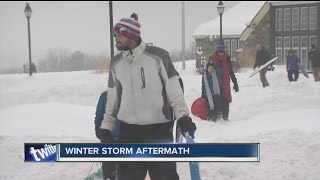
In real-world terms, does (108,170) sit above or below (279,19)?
below

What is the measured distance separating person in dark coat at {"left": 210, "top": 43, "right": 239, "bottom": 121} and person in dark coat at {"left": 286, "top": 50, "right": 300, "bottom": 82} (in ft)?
2.18

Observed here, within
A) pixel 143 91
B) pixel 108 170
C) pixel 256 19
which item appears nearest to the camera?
pixel 143 91

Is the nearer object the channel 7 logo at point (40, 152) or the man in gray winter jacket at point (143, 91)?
the man in gray winter jacket at point (143, 91)

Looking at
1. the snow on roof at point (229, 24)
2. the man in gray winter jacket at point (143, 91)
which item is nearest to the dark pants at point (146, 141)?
the man in gray winter jacket at point (143, 91)

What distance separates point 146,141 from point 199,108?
7.48 feet

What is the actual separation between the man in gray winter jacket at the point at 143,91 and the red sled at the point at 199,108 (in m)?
2.13

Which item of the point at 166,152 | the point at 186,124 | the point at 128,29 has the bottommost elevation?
the point at 166,152

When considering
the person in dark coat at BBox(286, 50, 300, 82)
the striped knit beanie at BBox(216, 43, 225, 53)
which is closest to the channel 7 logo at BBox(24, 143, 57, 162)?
the striped knit beanie at BBox(216, 43, 225, 53)

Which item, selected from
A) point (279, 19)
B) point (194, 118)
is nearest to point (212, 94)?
point (194, 118)

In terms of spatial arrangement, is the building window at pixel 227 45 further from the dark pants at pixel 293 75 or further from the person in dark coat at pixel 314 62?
the dark pants at pixel 293 75

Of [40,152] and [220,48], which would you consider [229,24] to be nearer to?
[220,48]

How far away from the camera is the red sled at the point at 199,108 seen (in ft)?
15.0

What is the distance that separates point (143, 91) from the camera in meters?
2.35

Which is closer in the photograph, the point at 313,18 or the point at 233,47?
the point at 233,47
